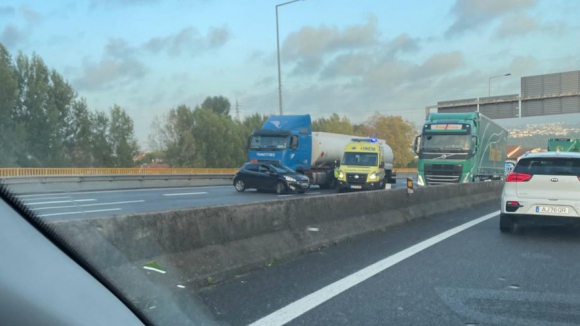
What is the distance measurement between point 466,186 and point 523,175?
928cm

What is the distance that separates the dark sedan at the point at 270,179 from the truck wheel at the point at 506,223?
50.4 ft

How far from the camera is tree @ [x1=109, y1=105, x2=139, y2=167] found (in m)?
7.35

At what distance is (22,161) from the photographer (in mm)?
4496

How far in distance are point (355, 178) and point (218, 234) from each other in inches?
930

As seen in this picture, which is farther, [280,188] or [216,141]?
[216,141]

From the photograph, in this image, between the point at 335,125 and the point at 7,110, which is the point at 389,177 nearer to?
the point at 7,110

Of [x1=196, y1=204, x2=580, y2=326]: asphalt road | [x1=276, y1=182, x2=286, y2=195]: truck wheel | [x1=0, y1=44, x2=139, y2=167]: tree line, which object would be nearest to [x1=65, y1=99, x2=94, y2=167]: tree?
[x1=0, y1=44, x2=139, y2=167]: tree line

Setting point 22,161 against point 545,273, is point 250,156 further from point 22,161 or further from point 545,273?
point 22,161

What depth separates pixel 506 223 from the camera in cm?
1178

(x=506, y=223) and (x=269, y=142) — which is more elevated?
(x=269, y=142)

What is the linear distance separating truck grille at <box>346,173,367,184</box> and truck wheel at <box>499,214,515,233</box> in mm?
18375

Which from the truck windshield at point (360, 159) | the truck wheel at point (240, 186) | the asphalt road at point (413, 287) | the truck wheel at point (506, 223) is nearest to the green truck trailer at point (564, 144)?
the truck windshield at point (360, 159)

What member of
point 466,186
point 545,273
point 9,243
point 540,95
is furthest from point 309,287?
point 540,95

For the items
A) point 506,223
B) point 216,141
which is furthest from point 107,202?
point 216,141
